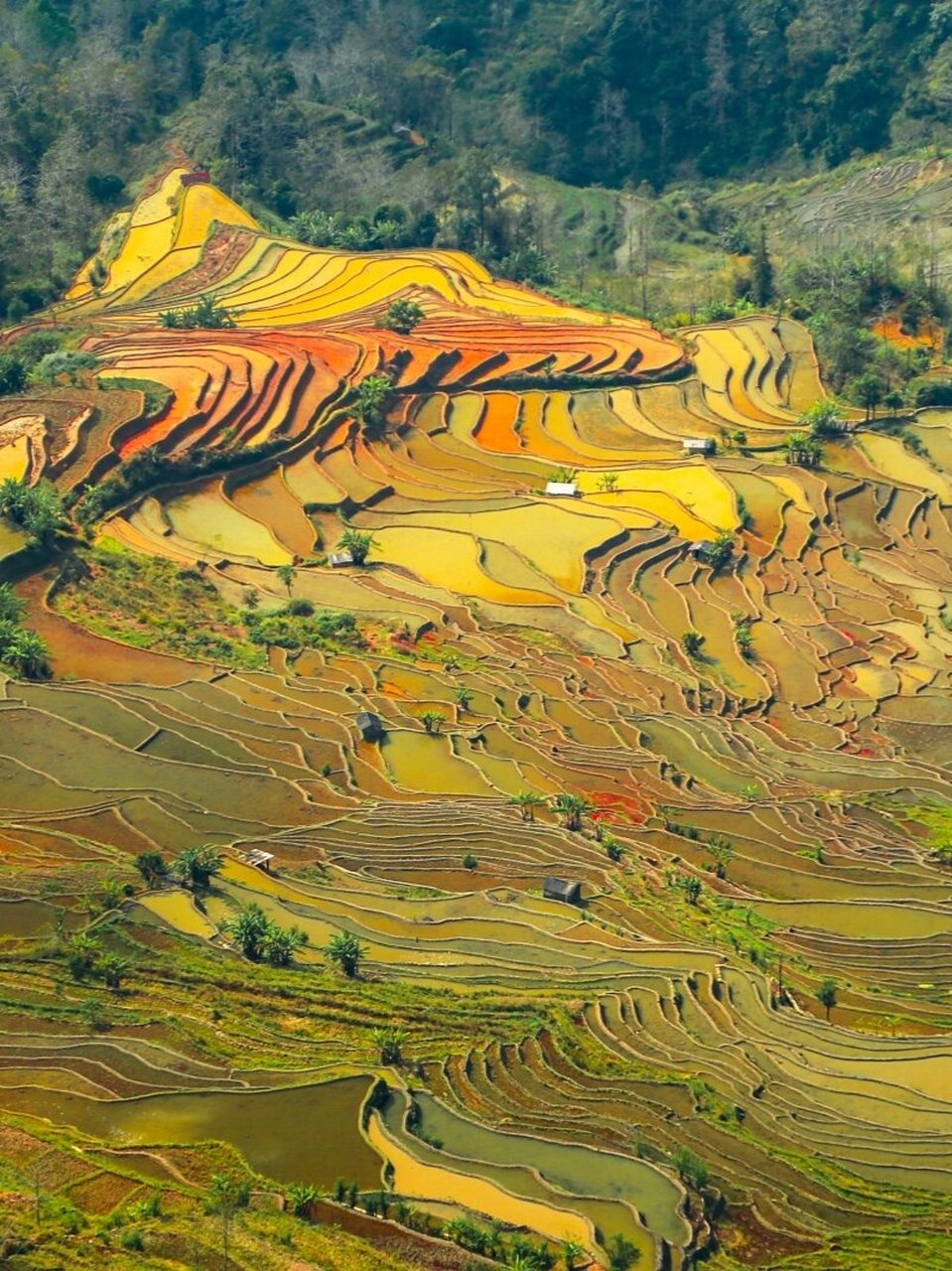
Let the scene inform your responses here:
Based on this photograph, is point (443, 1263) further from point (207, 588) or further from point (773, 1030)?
point (207, 588)

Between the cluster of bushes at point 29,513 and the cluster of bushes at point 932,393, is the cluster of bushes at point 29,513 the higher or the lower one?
the higher one

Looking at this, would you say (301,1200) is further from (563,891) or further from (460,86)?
(460,86)

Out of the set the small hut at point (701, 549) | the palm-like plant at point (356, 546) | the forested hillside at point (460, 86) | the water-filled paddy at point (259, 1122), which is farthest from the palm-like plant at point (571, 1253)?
the forested hillside at point (460, 86)

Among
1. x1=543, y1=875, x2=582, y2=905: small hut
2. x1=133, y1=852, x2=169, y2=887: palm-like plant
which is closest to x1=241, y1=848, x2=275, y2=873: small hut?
x1=133, y1=852, x2=169, y2=887: palm-like plant

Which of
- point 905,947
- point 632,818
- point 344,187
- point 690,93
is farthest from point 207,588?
point 690,93

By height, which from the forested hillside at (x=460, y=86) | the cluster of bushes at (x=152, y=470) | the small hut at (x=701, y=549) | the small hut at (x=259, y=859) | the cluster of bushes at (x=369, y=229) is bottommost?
the small hut at (x=701, y=549)

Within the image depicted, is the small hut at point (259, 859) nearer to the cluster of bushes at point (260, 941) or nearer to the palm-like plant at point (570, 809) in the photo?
the cluster of bushes at point (260, 941)

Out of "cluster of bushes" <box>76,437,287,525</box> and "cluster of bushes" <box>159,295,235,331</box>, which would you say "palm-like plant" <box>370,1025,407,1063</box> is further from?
"cluster of bushes" <box>159,295,235,331</box>
